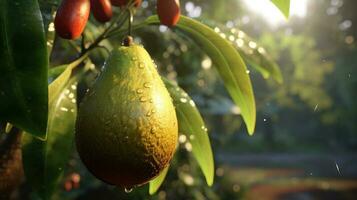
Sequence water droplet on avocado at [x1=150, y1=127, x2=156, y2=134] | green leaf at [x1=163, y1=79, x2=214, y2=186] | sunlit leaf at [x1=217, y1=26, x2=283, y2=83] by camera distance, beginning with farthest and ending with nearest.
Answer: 1. sunlit leaf at [x1=217, y1=26, x2=283, y2=83]
2. green leaf at [x1=163, y1=79, x2=214, y2=186]
3. water droplet on avocado at [x1=150, y1=127, x2=156, y2=134]

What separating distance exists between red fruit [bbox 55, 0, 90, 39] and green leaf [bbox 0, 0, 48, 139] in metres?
0.07

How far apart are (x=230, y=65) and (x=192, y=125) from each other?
0.27 metres

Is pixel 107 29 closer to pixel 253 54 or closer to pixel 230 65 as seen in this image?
pixel 230 65

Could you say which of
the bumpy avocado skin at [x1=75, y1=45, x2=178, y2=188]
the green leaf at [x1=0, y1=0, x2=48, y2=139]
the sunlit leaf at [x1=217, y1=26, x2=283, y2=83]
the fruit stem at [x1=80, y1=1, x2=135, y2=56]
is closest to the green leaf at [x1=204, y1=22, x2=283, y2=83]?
the sunlit leaf at [x1=217, y1=26, x2=283, y2=83]

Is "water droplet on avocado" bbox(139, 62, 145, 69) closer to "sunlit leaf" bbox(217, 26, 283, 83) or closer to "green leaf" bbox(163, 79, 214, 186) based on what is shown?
"green leaf" bbox(163, 79, 214, 186)

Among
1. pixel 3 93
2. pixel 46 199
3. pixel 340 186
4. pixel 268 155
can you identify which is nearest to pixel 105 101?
pixel 3 93

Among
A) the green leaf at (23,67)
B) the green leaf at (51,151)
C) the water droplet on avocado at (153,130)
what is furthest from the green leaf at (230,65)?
the green leaf at (23,67)

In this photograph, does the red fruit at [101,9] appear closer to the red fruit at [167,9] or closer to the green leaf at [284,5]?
the red fruit at [167,9]

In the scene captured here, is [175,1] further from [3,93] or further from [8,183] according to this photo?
[8,183]

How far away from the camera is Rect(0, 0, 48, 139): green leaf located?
1.00 metres

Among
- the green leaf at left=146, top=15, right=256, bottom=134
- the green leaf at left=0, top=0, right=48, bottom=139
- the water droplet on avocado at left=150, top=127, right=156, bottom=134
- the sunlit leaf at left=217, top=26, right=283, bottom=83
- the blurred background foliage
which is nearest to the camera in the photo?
the green leaf at left=0, top=0, right=48, bottom=139

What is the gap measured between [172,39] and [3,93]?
9.20 feet

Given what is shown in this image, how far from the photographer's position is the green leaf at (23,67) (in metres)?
1.00

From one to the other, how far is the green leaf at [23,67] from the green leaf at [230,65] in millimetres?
668
